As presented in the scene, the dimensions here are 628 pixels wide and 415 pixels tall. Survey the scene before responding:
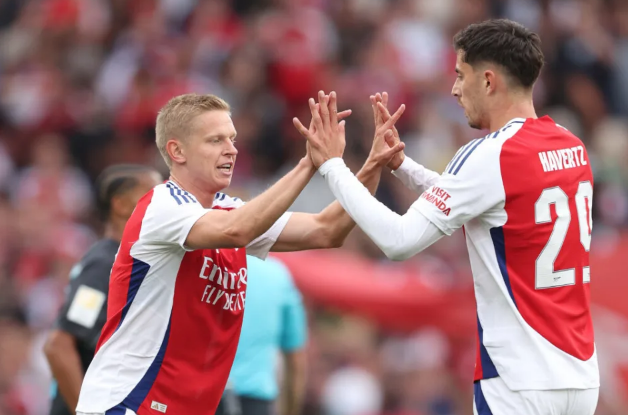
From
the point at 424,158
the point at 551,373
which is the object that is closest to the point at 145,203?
the point at 551,373

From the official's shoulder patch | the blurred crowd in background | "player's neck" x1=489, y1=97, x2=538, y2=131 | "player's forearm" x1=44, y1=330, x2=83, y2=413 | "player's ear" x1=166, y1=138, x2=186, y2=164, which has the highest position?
the blurred crowd in background

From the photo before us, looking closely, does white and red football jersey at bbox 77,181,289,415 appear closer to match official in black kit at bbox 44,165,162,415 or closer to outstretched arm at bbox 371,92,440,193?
outstretched arm at bbox 371,92,440,193

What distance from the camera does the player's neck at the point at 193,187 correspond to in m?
5.46

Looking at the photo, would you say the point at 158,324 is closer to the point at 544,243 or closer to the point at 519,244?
the point at 519,244

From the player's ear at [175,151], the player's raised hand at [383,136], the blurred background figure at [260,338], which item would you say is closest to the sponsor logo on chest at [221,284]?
the player's ear at [175,151]

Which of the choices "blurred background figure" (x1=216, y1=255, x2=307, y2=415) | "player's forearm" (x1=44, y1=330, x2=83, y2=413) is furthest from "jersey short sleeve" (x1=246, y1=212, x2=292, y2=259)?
"blurred background figure" (x1=216, y1=255, x2=307, y2=415)

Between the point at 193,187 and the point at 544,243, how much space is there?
1713 mm

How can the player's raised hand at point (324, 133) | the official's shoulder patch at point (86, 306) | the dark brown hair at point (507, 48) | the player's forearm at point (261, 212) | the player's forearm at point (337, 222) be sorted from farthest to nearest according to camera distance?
the official's shoulder patch at point (86, 306)
the player's forearm at point (337, 222)
the player's raised hand at point (324, 133)
the dark brown hair at point (507, 48)
the player's forearm at point (261, 212)

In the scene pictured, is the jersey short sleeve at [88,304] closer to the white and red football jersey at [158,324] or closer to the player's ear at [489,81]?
the white and red football jersey at [158,324]

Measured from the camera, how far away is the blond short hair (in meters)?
5.43

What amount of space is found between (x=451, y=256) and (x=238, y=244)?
743 centimetres

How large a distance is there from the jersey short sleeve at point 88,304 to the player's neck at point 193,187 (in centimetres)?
160

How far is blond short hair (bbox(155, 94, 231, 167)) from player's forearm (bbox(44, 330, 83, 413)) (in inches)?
75.1

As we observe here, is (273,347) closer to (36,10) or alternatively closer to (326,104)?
(326,104)
